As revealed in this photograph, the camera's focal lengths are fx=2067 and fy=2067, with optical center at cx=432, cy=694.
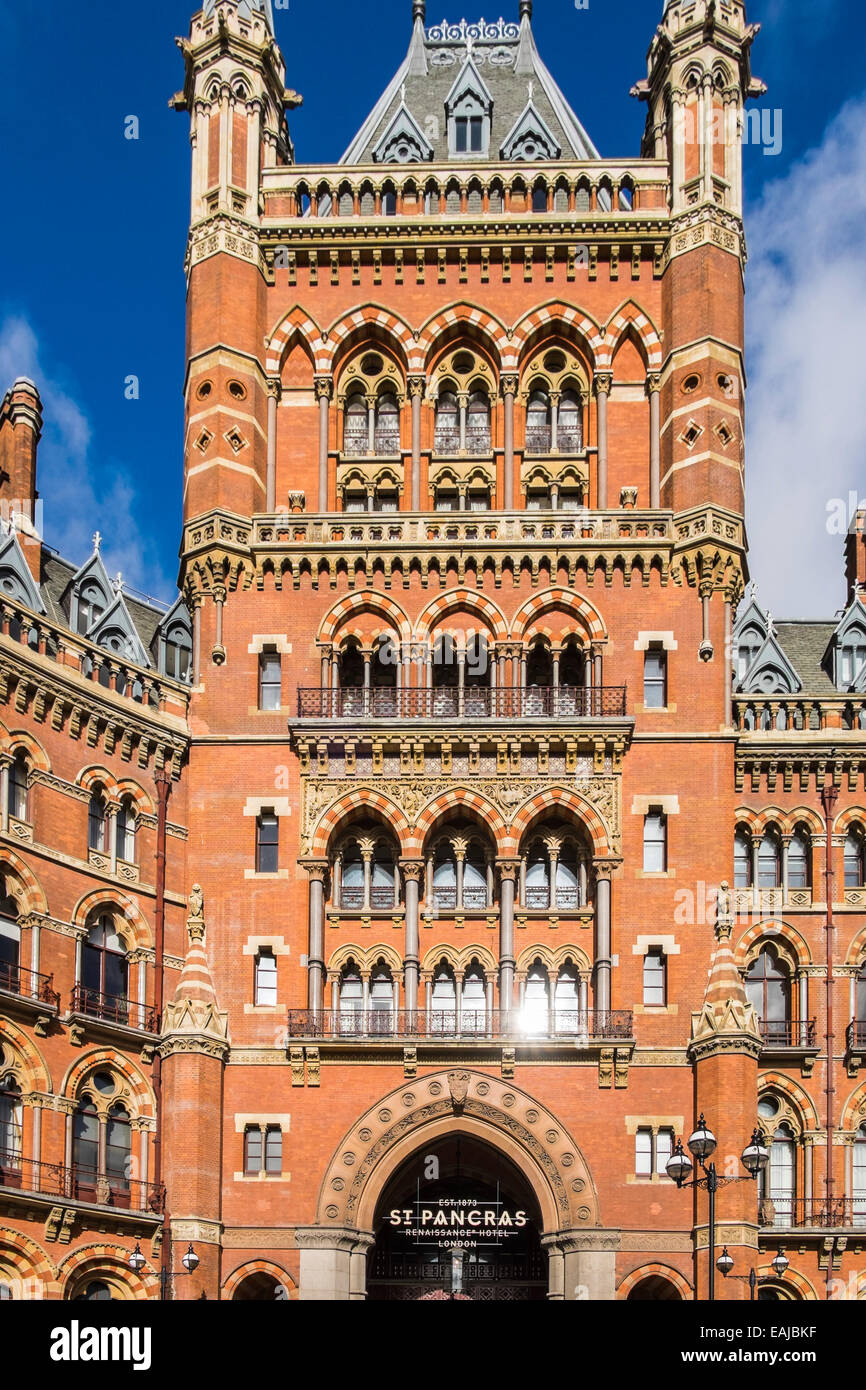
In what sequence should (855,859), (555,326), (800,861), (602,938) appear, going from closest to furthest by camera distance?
(602,938)
(855,859)
(800,861)
(555,326)

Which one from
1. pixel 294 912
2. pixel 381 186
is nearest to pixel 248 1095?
pixel 294 912

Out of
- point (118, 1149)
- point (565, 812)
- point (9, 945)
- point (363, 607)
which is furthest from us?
point (363, 607)

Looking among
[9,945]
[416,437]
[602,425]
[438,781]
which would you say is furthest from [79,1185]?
[602,425]

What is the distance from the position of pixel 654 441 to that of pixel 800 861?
1200 centimetres

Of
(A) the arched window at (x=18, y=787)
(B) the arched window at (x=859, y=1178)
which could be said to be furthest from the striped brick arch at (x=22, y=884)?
(B) the arched window at (x=859, y=1178)

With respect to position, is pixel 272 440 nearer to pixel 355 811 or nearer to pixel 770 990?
pixel 355 811

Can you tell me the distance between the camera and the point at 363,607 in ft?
178

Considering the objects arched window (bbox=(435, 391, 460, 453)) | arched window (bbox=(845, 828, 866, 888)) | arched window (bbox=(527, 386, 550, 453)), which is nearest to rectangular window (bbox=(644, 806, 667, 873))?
arched window (bbox=(845, 828, 866, 888))

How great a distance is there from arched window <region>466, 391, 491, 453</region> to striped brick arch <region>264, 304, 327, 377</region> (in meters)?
4.26

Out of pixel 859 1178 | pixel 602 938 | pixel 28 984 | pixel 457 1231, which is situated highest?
pixel 602 938

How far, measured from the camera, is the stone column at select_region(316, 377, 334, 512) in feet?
185

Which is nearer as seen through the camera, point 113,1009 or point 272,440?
point 113,1009

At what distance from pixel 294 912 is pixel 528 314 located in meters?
18.0
